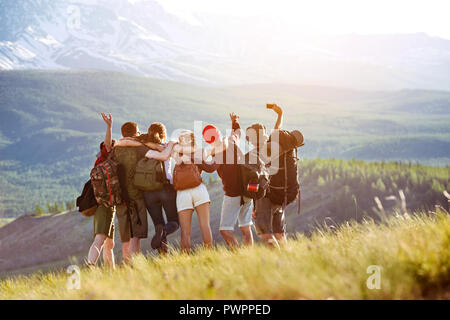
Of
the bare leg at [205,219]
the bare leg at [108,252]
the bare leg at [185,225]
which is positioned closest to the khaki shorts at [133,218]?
the bare leg at [108,252]

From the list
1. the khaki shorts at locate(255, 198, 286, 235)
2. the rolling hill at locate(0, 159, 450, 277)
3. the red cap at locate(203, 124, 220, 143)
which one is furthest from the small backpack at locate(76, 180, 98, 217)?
the rolling hill at locate(0, 159, 450, 277)

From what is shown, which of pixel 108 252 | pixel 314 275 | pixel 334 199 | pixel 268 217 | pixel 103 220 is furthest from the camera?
pixel 334 199

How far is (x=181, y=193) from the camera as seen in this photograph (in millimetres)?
6684

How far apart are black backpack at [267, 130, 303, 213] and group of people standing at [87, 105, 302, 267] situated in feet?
0.31

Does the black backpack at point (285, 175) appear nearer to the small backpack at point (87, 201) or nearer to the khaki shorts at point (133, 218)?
the khaki shorts at point (133, 218)

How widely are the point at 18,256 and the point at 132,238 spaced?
83.9 feet

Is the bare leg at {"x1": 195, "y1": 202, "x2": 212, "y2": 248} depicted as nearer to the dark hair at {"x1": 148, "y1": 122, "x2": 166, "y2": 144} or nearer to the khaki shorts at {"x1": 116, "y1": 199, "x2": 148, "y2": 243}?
the khaki shorts at {"x1": 116, "y1": 199, "x2": 148, "y2": 243}

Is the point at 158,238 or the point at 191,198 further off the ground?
the point at 191,198

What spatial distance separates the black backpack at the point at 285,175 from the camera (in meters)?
6.47

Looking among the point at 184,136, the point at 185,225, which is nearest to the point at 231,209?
the point at 185,225

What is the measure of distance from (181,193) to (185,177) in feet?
0.73

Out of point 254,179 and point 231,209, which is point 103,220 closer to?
point 231,209

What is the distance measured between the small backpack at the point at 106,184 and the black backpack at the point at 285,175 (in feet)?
6.22
